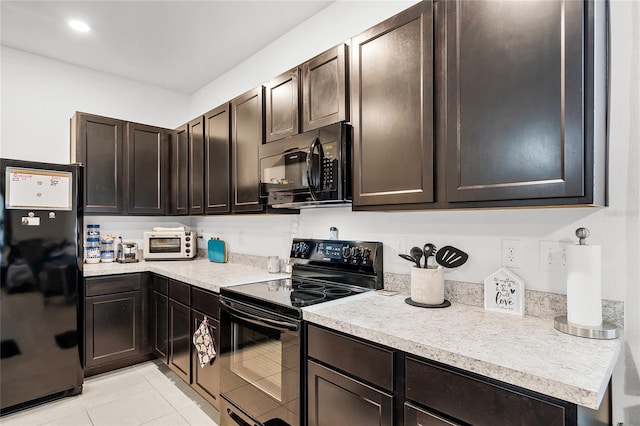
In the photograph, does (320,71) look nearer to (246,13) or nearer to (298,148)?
(298,148)

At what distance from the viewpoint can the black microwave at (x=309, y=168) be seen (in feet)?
5.89

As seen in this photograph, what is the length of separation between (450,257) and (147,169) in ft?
10.1

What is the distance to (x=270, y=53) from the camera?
291 centimetres

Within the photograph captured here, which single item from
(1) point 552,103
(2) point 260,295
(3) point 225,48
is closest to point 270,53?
(3) point 225,48

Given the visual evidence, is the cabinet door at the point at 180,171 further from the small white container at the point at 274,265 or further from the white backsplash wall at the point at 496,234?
the white backsplash wall at the point at 496,234

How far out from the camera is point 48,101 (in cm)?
315

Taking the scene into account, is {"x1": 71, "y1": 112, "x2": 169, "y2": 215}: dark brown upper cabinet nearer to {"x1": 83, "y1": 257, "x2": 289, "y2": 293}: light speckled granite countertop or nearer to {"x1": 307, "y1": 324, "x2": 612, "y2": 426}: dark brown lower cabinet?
{"x1": 83, "y1": 257, "x2": 289, "y2": 293}: light speckled granite countertop

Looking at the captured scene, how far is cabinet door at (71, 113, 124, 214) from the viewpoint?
3.06 meters

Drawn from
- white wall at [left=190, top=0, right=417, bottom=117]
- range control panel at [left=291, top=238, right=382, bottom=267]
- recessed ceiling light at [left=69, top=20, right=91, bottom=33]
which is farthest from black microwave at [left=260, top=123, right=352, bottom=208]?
recessed ceiling light at [left=69, top=20, right=91, bottom=33]

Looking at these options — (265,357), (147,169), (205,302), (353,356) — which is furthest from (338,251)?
(147,169)

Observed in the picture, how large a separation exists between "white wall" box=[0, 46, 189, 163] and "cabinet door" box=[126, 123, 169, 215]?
0.42 metres

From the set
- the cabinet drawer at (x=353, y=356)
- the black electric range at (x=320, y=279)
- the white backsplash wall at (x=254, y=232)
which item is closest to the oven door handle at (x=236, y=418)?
the black electric range at (x=320, y=279)

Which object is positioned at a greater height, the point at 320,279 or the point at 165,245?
the point at 165,245

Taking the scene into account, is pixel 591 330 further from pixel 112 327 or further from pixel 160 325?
pixel 112 327
